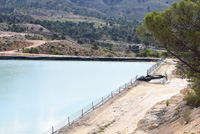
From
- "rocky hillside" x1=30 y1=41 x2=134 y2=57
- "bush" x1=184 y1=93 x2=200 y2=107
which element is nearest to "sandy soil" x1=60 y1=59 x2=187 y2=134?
"bush" x1=184 y1=93 x2=200 y2=107

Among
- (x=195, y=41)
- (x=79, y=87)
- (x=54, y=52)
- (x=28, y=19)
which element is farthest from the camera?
(x=28, y=19)

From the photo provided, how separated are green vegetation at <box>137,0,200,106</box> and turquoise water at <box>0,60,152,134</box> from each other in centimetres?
708

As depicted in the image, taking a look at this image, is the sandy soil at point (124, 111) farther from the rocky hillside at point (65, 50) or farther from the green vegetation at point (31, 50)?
the rocky hillside at point (65, 50)

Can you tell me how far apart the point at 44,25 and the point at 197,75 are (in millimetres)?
83856

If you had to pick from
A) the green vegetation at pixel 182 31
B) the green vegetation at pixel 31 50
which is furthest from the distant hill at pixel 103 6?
the green vegetation at pixel 182 31

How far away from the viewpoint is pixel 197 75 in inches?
495

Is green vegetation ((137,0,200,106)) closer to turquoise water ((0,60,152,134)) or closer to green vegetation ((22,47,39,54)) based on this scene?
turquoise water ((0,60,152,134))

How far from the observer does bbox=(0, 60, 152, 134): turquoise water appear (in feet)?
51.7

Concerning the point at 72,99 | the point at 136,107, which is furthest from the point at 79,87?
the point at 136,107

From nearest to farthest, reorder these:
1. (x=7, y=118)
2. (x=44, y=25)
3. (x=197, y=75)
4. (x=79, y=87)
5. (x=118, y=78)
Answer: (x=197, y=75)
(x=7, y=118)
(x=79, y=87)
(x=118, y=78)
(x=44, y=25)

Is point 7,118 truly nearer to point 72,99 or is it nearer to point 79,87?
point 72,99

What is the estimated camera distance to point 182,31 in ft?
40.0

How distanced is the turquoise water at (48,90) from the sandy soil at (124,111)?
87.4 inches

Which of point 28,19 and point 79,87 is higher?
point 28,19
